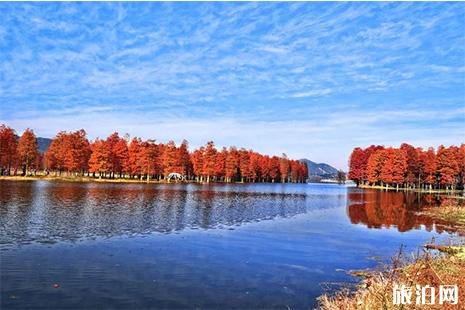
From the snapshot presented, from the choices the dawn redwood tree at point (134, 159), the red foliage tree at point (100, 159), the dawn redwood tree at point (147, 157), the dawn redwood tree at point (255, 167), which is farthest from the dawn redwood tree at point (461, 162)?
the red foliage tree at point (100, 159)

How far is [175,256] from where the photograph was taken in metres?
20.3

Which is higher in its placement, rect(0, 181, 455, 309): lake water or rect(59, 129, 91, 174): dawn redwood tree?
rect(59, 129, 91, 174): dawn redwood tree

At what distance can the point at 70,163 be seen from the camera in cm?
11206

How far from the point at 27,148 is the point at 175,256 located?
99.4m

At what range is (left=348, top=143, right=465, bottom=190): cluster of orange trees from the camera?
5084 inches

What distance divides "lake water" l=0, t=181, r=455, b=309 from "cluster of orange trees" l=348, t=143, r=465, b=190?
10330cm

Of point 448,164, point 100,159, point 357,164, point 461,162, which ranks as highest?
point 357,164

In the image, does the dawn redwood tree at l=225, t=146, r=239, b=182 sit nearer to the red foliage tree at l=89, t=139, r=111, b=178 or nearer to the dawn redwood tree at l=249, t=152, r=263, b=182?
the dawn redwood tree at l=249, t=152, r=263, b=182

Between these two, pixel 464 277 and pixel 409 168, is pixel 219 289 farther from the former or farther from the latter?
pixel 409 168

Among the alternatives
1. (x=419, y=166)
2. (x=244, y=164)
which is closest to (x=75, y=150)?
(x=244, y=164)

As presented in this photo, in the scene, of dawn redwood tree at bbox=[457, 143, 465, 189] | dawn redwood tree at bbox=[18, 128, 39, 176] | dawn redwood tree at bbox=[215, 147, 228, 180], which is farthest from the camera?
dawn redwood tree at bbox=[215, 147, 228, 180]

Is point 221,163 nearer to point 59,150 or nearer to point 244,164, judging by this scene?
point 244,164

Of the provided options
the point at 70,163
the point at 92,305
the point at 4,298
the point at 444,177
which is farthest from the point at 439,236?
the point at 444,177

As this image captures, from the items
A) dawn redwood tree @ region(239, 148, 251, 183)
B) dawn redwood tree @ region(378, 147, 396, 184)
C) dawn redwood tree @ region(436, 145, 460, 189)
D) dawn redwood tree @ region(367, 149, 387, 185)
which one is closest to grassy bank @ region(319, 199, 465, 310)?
dawn redwood tree @ region(436, 145, 460, 189)
